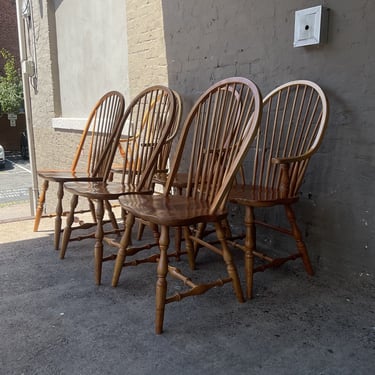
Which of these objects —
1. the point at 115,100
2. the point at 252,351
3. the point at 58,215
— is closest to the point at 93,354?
the point at 252,351

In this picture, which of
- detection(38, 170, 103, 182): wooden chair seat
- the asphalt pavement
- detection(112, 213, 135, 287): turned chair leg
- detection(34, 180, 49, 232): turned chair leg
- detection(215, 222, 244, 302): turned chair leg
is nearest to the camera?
detection(215, 222, 244, 302): turned chair leg

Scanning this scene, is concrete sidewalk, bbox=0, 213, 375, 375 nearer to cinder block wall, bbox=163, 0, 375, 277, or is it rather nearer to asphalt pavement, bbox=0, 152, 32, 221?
cinder block wall, bbox=163, 0, 375, 277

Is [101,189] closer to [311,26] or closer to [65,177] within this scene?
[65,177]

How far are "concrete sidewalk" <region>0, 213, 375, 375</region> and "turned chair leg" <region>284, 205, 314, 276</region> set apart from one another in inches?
2.4

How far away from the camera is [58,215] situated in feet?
7.79

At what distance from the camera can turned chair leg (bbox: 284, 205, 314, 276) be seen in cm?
187

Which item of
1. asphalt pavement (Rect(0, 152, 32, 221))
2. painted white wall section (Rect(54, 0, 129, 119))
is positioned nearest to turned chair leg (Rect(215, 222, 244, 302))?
painted white wall section (Rect(54, 0, 129, 119))

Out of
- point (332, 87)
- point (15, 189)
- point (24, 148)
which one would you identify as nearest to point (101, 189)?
point (332, 87)

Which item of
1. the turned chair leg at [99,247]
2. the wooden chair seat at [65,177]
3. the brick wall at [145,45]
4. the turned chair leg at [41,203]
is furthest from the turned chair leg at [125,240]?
the brick wall at [145,45]

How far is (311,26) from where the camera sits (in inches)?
73.6

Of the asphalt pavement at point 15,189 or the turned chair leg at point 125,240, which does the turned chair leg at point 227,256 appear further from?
the asphalt pavement at point 15,189

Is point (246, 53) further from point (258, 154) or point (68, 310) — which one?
point (68, 310)

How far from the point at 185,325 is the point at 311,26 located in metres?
1.47

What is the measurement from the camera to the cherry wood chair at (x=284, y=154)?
5.76 feet
